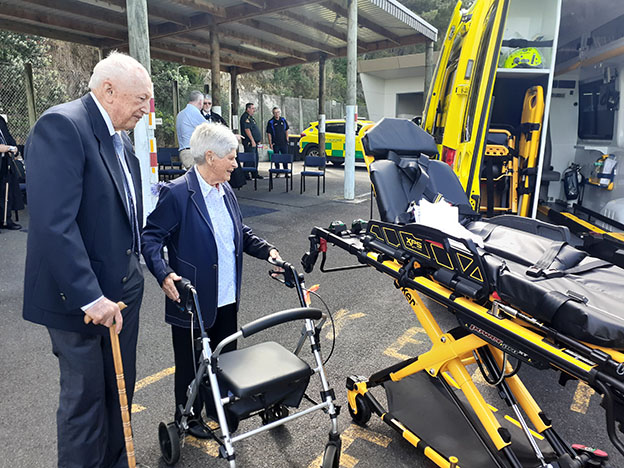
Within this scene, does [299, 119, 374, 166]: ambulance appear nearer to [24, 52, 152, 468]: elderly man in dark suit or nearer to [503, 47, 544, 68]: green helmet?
[503, 47, 544, 68]: green helmet

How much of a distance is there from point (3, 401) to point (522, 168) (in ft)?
16.8

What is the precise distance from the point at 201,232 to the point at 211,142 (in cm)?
45

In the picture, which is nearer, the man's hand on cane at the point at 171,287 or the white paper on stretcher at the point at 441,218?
the man's hand on cane at the point at 171,287

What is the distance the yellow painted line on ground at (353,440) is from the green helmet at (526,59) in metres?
4.02

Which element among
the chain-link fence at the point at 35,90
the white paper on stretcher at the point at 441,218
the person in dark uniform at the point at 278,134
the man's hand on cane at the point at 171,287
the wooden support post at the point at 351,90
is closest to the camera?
the man's hand on cane at the point at 171,287

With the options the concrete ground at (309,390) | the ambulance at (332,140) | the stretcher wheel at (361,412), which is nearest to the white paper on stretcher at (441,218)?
the stretcher wheel at (361,412)

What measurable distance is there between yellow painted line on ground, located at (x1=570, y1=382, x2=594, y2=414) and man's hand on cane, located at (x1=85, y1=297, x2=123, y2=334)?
273 cm

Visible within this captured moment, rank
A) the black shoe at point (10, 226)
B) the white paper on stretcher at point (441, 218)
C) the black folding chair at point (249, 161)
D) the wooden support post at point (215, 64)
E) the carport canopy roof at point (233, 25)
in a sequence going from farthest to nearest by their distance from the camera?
the black folding chair at point (249, 161) → the wooden support post at point (215, 64) → the carport canopy roof at point (233, 25) → the black shoe at point (10, 226) → the white paper on stretcher at point (441, 218)

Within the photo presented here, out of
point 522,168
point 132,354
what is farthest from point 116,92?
point 522,168

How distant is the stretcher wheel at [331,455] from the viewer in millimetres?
1983

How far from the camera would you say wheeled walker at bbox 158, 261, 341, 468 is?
1875mm

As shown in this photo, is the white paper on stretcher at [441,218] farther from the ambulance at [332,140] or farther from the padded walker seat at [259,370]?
the ambulance at [332,140]

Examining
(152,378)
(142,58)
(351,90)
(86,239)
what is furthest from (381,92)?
(86,239)

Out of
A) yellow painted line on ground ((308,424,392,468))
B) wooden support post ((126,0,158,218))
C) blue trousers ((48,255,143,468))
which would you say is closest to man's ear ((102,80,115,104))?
blue trousers ((48,255,143,468))
